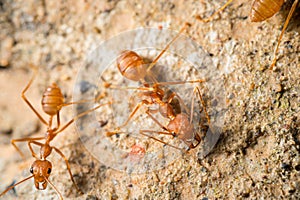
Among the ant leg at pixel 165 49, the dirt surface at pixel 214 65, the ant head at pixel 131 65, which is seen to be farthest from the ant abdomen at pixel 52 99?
the ant leg at pixel 165 49

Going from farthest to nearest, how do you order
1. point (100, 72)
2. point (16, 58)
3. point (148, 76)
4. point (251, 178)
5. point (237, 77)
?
1. point (16, 58)
2. point (100, 72)
3. point (148, 76)
4. point (237, 77)
5. point (251, 178)

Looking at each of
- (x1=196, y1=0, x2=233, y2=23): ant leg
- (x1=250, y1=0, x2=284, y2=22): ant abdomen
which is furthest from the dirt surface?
(x1=250, y1=0, x2=284, y2=22): ant abdomen

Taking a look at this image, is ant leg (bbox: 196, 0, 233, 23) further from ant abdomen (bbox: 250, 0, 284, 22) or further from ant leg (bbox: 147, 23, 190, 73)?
ant abdomen (bbox: 250, 0, 284, 22)

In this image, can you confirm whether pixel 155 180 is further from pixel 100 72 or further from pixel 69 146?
pixel 100 72

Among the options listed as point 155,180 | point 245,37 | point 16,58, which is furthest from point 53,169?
point 245,37

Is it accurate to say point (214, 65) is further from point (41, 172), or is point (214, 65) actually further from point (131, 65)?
point (41, 172)
